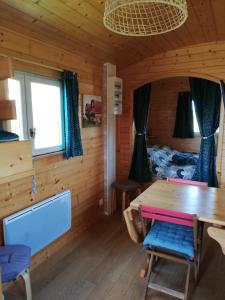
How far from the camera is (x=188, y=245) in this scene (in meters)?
1.80

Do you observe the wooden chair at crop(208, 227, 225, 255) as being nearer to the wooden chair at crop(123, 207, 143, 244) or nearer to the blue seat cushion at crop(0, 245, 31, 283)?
the wooden chair at crop(123, 207, 143, 244)

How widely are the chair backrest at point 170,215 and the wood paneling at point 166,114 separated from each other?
12.8 ft

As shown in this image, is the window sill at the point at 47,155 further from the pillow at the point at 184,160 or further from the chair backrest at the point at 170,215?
the pillow at the point at 184,160

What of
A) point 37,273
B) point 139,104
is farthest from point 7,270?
point 139,104

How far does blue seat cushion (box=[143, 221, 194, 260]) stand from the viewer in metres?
1.78

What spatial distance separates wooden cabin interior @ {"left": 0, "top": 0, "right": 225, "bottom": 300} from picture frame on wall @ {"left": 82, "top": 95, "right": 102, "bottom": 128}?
0.01 metres

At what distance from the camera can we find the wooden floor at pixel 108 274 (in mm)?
1958

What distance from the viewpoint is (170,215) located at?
5.61 ft

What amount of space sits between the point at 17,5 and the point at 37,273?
7.63 feet

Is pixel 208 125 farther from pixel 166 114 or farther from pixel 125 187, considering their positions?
pixel 166 114

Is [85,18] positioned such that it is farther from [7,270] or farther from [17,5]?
[7,270]

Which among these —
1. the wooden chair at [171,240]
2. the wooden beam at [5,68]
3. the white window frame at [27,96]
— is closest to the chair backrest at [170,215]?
the wooden chair at [171,240]

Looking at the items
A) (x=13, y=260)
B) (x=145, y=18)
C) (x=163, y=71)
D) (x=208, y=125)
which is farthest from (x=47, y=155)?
(x=208, y=125)

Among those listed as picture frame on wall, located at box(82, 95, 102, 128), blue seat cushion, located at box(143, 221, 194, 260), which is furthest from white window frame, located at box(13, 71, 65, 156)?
blue seat cushion, located at box(143, 221, 194, 260)
